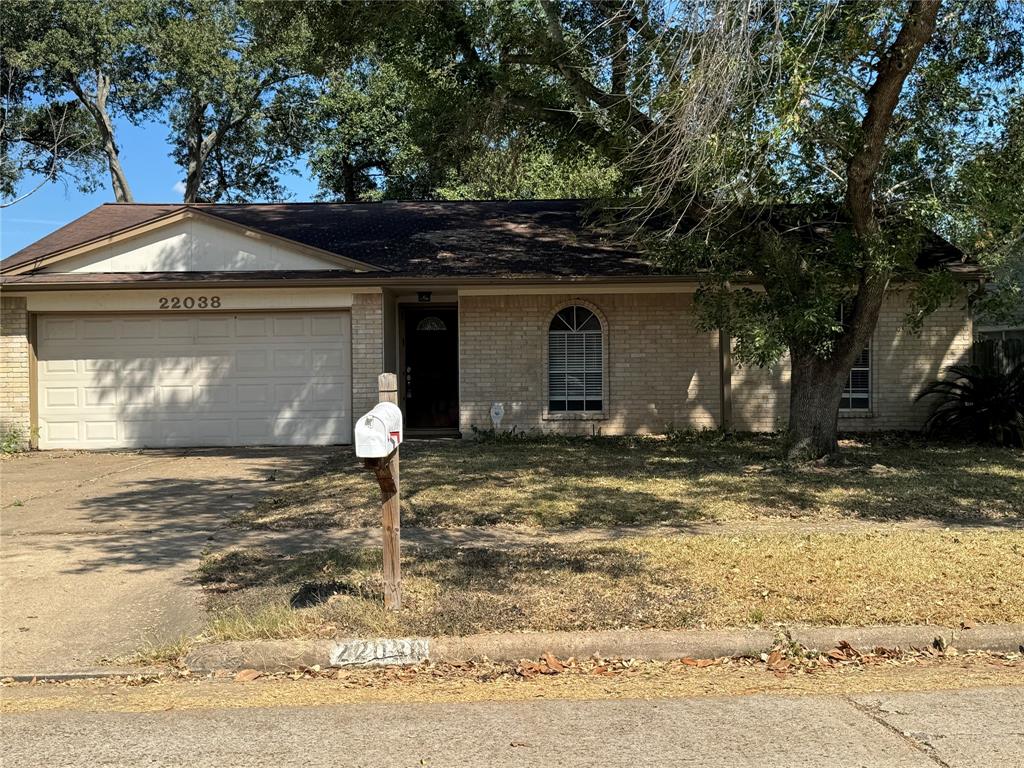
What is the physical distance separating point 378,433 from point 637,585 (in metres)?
2.33

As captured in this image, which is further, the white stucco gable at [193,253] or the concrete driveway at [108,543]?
the white stucco gable at [193,253]

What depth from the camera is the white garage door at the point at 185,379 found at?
15.1m

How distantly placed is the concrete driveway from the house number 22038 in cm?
267

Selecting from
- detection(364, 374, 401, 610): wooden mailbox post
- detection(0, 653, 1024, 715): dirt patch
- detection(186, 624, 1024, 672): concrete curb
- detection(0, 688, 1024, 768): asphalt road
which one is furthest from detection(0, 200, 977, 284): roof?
detection(0, 688, 1024, 768): asphalt road

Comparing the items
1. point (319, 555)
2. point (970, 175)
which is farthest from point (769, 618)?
point (970, 175)

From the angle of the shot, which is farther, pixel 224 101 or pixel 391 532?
pixel 224 101

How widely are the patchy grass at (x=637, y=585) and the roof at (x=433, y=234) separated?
7669 millimetres

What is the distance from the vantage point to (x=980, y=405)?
14289 millimetres

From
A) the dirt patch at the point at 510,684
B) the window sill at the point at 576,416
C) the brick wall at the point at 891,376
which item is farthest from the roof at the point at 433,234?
the dirt patch at the point at 510,684

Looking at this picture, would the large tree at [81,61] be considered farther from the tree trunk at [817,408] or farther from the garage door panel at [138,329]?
the tree trunk at [817,408]

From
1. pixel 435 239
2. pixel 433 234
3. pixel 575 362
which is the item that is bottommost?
pixel 575 362

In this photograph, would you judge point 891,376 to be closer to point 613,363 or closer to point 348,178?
point 613,363

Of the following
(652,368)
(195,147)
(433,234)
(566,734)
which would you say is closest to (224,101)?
(195,147)

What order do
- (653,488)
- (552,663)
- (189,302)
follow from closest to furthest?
(552,663) < (653,488) < (189,302)
